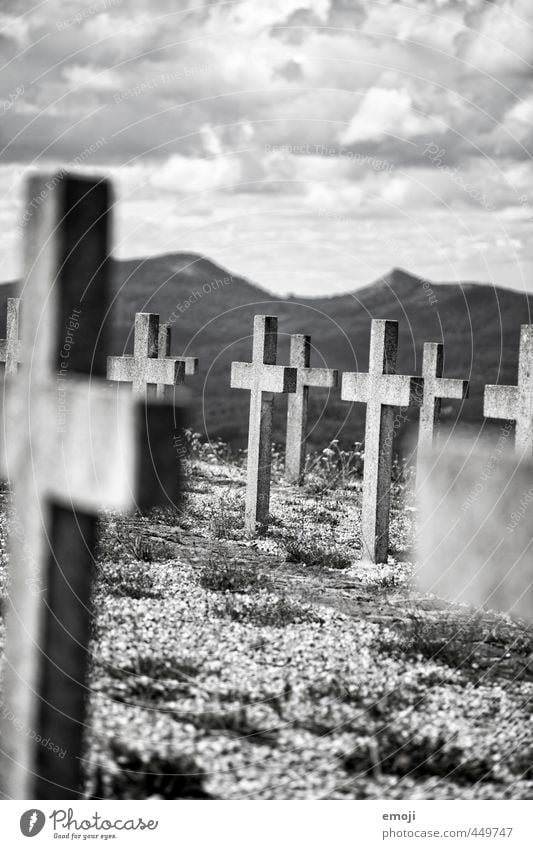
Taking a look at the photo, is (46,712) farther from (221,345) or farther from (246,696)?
(221,345)

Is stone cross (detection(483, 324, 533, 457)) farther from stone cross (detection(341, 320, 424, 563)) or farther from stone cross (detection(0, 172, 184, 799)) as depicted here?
stone cross (detection(0, 172, 184, 799))

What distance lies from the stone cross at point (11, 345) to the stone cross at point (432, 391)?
471 centimetres

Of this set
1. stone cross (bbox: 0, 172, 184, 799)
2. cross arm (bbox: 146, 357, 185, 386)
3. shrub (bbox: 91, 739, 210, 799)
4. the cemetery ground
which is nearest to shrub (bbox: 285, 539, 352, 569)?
the cemetery ground

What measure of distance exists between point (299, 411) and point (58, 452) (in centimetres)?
1066

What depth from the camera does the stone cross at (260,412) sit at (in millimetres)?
9719

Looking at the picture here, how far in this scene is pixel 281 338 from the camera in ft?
77.3

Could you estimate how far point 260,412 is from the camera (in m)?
9.88

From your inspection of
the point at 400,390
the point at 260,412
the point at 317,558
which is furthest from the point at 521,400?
the point at 260,412

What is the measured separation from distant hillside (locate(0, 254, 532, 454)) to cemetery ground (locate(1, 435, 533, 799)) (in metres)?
13.2

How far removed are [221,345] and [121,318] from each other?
2382mm

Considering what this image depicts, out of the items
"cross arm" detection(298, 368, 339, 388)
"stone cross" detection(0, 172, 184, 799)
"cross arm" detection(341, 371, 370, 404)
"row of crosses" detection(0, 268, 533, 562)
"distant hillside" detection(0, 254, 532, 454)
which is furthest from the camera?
"distant hillside" detection(0, 254, 532, 454)

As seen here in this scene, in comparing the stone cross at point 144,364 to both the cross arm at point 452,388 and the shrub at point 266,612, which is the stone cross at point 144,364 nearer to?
the cross arm at point 452,388

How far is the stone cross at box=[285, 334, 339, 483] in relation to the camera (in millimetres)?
13398
